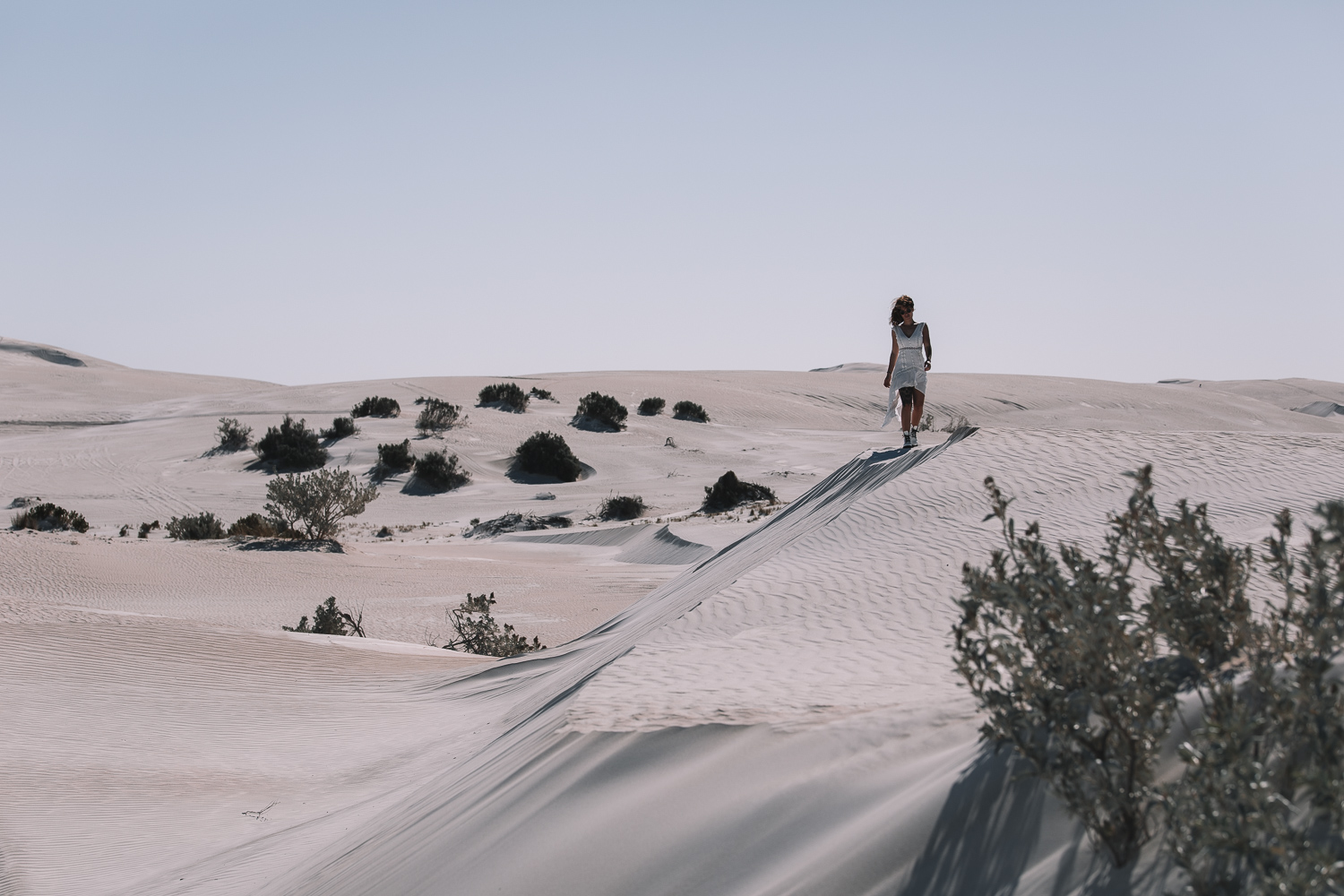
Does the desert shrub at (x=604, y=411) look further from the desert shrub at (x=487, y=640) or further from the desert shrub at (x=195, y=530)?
the desert shrub at (x=487, y=640)

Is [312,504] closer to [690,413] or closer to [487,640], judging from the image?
[487,640]

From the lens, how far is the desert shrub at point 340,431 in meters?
26.1

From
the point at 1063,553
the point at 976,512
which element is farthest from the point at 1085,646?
the point at 976,512

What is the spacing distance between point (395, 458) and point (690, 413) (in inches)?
479

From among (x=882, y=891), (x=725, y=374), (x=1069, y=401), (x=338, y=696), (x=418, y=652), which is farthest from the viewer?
(x=725, y=374)

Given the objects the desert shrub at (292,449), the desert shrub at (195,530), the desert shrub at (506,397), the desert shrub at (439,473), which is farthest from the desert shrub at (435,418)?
the desert shrub at (195,530)

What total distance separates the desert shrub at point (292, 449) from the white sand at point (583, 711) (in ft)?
31.4

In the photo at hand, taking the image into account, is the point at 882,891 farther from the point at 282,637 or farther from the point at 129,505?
the point at 129,505

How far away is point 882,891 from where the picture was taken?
2344mm

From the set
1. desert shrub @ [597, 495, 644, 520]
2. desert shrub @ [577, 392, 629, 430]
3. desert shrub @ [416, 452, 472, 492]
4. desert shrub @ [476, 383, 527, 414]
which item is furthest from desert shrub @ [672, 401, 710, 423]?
desert shrub @ [597, 495, 644, 520]

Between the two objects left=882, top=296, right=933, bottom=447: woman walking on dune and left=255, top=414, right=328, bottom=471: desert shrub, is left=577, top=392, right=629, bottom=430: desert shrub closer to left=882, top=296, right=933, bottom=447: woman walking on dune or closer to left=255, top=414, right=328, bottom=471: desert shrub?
left=255, top=414, right=328, bottom=471: desert shrub

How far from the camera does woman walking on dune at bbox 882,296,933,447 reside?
9.02 metres

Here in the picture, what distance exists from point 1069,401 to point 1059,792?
153 ft

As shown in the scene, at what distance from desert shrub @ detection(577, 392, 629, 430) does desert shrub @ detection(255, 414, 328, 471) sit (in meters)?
7.73
